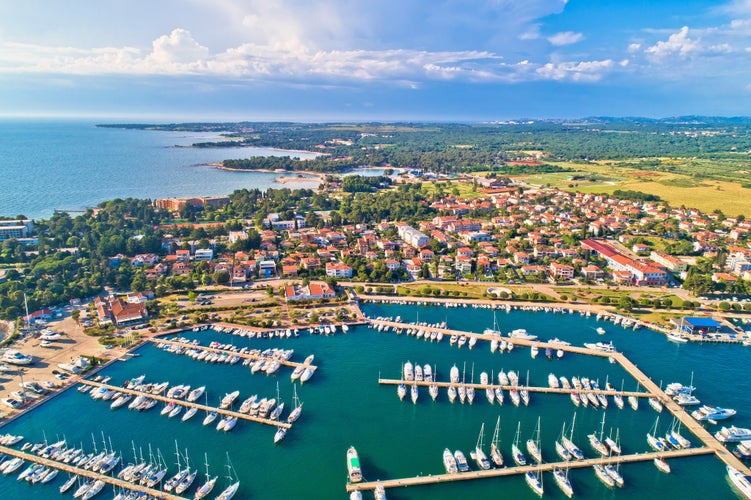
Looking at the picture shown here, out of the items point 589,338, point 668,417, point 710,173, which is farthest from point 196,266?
point 710,173

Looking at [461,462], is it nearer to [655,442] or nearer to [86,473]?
[655,442]

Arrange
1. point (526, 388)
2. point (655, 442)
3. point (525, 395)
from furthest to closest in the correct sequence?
point (526, 388) → point (525, 395) → point (655, 442)

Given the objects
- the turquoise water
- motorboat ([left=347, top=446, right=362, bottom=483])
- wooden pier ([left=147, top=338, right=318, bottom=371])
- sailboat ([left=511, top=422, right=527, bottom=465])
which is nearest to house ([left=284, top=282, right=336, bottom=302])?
wooden pier ([left=147, top=338, right=318, bottom=371])

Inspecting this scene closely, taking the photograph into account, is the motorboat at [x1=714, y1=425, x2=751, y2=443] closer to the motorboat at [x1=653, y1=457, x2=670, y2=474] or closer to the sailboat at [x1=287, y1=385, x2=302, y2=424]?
the motorboat at [x1=653, y1=457, x2=670, y2=474]

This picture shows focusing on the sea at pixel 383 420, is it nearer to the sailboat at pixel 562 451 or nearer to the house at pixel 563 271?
the sailboat at pixel 562 451

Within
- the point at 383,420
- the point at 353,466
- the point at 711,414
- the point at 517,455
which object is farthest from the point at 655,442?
the point at 353,466

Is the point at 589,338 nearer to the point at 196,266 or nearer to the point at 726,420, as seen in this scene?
the point at 726,420
